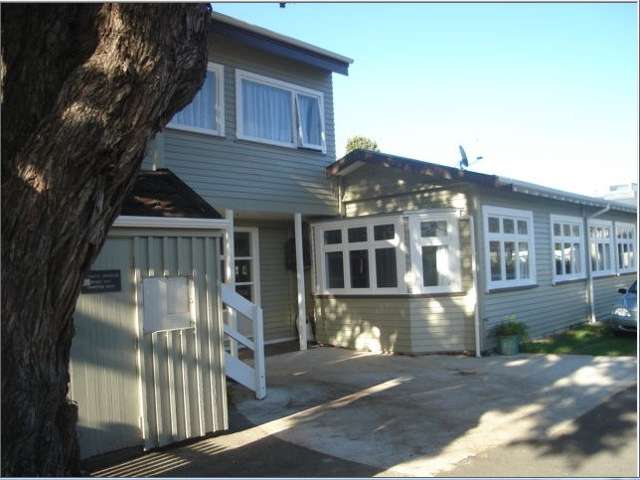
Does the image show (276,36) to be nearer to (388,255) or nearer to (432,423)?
(388,255)

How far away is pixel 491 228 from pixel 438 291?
1786 millimetres

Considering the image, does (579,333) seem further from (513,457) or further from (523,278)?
(513,457)

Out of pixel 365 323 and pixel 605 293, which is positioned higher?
pixel 605 293

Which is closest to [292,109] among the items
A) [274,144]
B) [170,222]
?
[274,144]

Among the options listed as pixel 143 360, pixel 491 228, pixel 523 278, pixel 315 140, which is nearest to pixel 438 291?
pixel 491 228

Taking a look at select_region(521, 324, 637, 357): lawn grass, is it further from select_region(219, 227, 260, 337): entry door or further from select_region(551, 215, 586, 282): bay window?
select_region(219, 227, 260, 337): entry door

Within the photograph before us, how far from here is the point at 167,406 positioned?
6.24 m

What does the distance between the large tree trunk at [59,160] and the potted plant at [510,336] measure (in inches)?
360

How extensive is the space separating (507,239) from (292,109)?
17.2 feet

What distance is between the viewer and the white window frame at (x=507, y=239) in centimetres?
1170

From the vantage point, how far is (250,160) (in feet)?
37.3

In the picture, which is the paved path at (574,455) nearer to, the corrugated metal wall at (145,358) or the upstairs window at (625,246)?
the corrugated metal wall at (145,358)

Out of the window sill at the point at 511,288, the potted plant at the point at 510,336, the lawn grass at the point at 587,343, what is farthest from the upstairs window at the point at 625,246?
the potted plant at the point at 510,336

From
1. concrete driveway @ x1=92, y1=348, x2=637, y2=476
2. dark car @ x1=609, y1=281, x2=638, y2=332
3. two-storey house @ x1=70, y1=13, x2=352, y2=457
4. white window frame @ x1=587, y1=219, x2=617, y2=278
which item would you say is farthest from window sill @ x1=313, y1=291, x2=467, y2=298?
white window frame @ x1=587, y1=219, x2=617, y2=278
